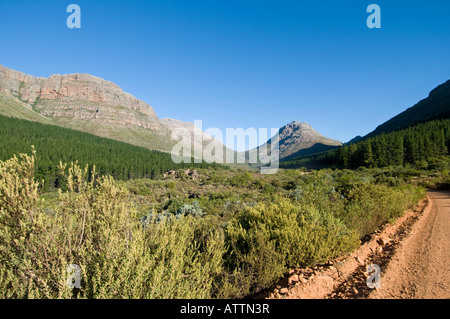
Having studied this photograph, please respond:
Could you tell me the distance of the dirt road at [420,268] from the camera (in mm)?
3892

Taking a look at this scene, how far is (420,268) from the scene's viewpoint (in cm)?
480

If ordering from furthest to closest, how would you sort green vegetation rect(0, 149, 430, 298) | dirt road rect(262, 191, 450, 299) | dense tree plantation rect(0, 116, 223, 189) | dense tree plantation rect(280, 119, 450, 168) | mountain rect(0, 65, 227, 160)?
1. mountain rect(0, 65, 227, 160)
2. dense tree plantation rect(0, 116, 223, 189)
3. dense tree plantation rect(280, 119, 450, 168)
4. dirt road rect(262, 191, 450, 299)
5. green vegetation rect(0, 149, 430, 298)

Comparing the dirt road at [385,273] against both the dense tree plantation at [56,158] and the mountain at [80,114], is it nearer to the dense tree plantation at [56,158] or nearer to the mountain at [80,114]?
the dense tree plantation at [56,158]

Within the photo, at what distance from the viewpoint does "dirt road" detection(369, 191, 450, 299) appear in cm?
389

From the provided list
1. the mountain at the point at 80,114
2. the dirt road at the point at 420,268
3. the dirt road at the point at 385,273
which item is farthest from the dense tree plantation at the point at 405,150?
the mountain at the point at 80,114

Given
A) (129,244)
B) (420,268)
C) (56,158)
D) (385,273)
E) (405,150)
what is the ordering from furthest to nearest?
(56,158)
(405,150)
(420,268)
(385,273)
(129,244)

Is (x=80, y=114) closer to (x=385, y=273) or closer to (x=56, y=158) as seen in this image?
(x=56, y=158)

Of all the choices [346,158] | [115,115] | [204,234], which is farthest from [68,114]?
[204,234]

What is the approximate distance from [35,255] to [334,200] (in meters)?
9.18

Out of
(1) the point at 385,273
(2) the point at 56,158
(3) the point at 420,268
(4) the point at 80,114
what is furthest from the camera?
(4) the point at 80,114

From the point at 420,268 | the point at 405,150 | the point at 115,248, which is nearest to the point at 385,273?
the point at 420,268

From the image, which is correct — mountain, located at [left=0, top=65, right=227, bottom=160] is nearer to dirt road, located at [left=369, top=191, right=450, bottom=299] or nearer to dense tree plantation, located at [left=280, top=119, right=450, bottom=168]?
dense tree plantation, located at [left=280, top=119, right=450, bottom=168]

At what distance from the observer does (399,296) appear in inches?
149

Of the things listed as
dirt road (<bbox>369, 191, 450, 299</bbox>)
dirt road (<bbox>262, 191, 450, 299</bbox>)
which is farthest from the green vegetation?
dirt road (<bbox>369, 191, 450, 299</bbox>)
